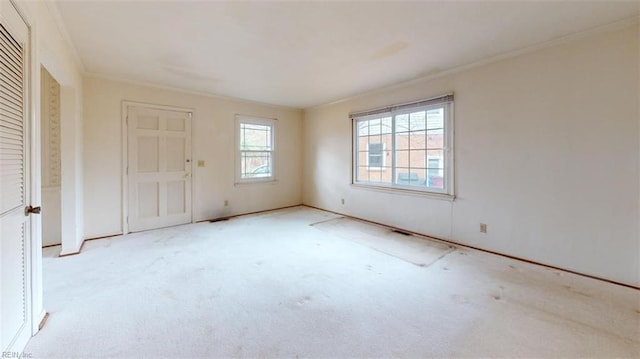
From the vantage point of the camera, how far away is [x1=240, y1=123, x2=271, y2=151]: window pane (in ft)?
17.6

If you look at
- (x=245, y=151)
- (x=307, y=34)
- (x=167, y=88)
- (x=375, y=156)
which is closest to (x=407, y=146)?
(x=375, y=156)

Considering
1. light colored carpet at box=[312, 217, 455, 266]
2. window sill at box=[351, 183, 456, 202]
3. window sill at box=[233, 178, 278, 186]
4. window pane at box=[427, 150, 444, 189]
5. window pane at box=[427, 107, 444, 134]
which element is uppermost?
window pane at box=[427, 107, 444, 134]

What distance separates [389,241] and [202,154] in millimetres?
3508

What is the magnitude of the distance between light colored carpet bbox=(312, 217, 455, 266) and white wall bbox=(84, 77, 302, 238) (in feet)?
5.60

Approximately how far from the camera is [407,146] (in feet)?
14.0

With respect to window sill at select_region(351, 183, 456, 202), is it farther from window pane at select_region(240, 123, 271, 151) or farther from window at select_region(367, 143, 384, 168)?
window pane at select_region(240, 123, 271, 151)

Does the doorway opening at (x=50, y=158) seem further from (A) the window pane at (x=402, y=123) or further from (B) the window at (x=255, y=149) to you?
(A) the window pane at (x=402, y=123)

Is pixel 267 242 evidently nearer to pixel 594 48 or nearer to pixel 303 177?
pixel 303 177

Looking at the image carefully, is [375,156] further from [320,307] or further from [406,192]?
[320,307]

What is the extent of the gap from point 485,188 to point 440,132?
0.98 m

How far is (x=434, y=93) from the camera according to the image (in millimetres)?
3783

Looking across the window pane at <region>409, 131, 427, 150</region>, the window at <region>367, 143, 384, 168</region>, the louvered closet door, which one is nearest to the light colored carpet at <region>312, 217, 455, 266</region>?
the window at <region>367, 143, 384, 168</region>

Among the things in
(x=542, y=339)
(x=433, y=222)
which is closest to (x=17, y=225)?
(x=542, y=339)

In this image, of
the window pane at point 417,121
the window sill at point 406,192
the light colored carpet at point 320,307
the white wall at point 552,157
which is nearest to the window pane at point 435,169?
the window sill at point 406,192
